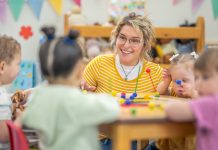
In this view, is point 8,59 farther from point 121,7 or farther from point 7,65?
point 121,7

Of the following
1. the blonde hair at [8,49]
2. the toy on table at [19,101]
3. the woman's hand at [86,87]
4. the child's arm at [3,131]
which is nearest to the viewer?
the child's arm at [3,131]

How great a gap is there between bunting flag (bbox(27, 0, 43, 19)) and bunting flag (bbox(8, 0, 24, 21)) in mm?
84

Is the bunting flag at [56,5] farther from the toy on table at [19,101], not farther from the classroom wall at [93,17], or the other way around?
the toy on table at [19,101]

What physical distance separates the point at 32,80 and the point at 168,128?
263 cm

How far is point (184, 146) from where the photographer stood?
2082 millimetres

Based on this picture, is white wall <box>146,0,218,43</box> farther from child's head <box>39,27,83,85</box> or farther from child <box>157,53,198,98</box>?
child's head <box>39,27,83,85</box>

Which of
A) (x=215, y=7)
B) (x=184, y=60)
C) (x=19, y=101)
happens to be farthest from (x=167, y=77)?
(x=215, y=7)

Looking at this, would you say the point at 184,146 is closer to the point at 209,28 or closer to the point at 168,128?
the point at 168,128

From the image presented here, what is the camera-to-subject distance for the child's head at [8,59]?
74.1 inches

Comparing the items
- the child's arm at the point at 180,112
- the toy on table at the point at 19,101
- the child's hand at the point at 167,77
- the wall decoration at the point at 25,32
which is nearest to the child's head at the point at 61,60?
the child's arm at the point at 180,112

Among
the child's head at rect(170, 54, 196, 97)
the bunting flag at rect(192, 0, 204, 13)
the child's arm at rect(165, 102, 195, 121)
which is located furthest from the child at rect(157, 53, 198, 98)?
the bunting flag at rect(192, 0, 204, 13)

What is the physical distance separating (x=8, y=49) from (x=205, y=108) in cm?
92

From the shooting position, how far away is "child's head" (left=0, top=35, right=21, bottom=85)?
1.88 m

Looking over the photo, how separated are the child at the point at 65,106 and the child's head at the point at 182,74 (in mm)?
718
